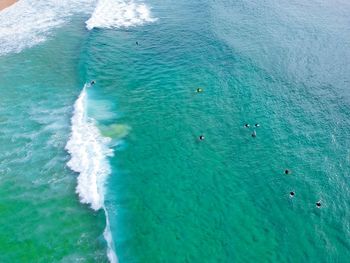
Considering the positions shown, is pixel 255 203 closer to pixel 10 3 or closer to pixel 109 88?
pixel 109 88

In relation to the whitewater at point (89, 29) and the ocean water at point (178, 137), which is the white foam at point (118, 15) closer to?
the whitewater at point (89, 29)

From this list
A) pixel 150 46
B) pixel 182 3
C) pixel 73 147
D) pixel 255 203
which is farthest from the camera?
pixel 182 3

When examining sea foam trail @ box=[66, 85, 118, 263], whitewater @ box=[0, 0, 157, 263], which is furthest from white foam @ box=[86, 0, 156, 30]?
sea foam trail @ box=[66, 85, 118, 263]

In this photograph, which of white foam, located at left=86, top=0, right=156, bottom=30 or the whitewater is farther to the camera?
white foam, located at left=86, top=0, right=156, bottom=30

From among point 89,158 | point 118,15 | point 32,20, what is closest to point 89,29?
point 118,15

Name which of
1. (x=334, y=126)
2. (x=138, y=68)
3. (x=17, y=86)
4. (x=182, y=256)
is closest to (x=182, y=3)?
(x=138, y=68)

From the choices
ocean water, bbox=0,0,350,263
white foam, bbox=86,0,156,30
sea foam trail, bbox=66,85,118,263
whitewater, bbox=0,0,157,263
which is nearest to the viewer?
ocean water, bbox=0,0,350,263

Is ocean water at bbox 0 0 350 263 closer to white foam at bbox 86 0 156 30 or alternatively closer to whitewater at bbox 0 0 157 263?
whitewater at bbox 0 0 157 263
